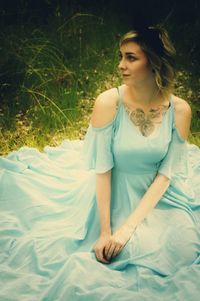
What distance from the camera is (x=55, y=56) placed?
4773mm

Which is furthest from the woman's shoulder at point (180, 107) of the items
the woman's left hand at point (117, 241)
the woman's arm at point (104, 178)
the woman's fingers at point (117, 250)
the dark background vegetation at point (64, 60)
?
the dark background vegetation at point (64, 60)

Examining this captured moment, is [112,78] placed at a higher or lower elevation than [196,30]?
lower

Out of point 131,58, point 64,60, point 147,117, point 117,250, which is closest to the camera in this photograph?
point 117,250

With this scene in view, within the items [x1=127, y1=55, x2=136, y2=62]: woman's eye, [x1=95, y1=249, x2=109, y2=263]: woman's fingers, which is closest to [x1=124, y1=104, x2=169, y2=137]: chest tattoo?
[x1=127, y1=55, x2=136, y2=62]: woman's eye

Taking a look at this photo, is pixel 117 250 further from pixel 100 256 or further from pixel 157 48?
pixel 157 48

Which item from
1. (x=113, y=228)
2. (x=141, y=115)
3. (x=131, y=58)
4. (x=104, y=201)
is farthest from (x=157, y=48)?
(x=113, y=228)

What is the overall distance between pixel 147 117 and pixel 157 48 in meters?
0.38

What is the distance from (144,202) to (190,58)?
3.10 meters

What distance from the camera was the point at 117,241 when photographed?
2254mm

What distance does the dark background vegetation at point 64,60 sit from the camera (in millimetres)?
4141

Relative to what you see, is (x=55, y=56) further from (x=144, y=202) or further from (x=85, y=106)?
(x=144, y=202)

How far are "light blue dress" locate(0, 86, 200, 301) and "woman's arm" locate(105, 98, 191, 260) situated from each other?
0.04 meters

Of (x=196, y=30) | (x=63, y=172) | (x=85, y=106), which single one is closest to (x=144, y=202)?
(x=63, y=172)

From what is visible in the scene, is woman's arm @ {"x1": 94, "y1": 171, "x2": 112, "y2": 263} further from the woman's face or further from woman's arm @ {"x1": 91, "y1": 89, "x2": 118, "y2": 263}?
the woman's face
